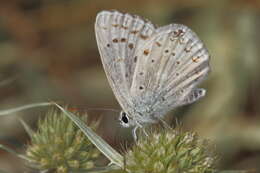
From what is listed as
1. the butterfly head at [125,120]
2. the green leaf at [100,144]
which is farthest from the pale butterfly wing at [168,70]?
the green leaf at [100,144]

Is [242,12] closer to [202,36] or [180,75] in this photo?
[202,36]

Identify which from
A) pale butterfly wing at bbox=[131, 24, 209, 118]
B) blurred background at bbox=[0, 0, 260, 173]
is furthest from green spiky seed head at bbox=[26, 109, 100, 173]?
blurred background at bbox=[0, 0, 260, 173]

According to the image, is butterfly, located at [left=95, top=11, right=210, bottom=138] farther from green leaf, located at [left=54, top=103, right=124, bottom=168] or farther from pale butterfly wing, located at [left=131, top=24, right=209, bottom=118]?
green leaf, located at [left=54, top=103, right=124, bottom=168]

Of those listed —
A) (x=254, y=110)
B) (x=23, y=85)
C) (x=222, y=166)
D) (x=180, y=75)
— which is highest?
(x=180, y=75)

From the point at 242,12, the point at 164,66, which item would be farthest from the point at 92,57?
the point at 164,66

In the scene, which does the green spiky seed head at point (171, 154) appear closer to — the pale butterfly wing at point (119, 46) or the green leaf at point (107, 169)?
the green leaf at point (107, 169)

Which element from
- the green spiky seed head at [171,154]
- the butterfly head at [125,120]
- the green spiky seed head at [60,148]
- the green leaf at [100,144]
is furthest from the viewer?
the butterfly head at [125,120]
